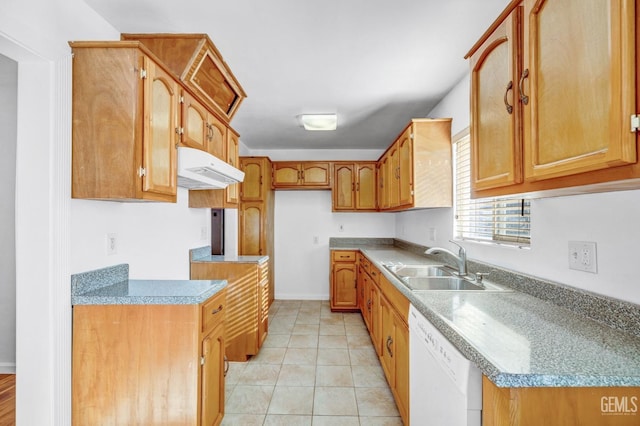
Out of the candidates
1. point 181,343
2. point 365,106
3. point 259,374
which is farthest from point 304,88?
point 259,374

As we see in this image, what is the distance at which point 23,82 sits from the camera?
136cm

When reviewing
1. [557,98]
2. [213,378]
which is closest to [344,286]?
[213,378]

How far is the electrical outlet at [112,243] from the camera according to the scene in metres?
1.70

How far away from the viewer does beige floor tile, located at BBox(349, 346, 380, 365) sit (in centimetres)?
275

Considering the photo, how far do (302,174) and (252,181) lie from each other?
2.44ft

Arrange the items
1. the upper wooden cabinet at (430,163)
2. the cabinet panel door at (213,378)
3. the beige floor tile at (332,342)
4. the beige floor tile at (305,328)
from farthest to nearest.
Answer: the beige floor tile at (305,328) < the beige floor tile at (332,342) < the upper wooden cabinet at (430,163) < the cabinet panel door at (213,378)

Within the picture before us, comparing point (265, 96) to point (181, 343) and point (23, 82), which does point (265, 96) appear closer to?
point (23, 82)

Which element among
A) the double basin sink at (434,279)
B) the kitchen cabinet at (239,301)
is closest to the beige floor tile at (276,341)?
the kitchen cabinet at (239,301)

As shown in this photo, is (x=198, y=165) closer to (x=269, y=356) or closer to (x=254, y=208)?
(x=269, y=356)

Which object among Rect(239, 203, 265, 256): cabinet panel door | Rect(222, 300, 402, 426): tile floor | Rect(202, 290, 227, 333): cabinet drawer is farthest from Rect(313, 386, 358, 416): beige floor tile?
Rect(239, 203, 265, 256): cabinet panel door

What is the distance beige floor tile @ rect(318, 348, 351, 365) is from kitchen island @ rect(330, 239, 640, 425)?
1640 millimetres

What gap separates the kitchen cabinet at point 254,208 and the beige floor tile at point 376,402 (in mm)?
2368

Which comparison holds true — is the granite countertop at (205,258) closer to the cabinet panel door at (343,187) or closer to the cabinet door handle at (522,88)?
the cabinet panel door at (343,187)

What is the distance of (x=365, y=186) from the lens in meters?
4.47
